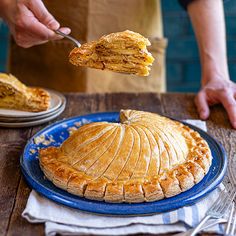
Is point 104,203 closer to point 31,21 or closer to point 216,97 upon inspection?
point 31,21

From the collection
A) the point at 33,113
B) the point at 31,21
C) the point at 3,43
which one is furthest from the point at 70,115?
the point at 3,43

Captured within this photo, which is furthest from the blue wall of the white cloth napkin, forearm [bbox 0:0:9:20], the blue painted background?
the white cloth napkin

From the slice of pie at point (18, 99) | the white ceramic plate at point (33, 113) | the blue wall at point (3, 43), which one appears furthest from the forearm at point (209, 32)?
the blue wall at point (3, 43)

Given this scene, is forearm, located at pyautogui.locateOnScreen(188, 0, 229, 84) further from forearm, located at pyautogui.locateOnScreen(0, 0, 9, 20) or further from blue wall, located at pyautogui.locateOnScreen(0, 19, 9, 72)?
blue wall, located at pyautogui.locateOnScreen(0, 19, 9, 72)

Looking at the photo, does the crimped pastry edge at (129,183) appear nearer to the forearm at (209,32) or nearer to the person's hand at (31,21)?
the person's hand at (31,21)

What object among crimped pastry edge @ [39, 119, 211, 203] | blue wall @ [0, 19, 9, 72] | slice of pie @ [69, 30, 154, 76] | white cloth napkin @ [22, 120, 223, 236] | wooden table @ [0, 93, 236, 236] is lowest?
blue wall @ [0, 19, 9, 72]

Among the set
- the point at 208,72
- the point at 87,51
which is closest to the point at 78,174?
the point at 87,51

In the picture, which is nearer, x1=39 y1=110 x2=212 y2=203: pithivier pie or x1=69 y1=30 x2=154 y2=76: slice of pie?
x1=39 y1=110 x2=212 y2=203: pithivier pie
